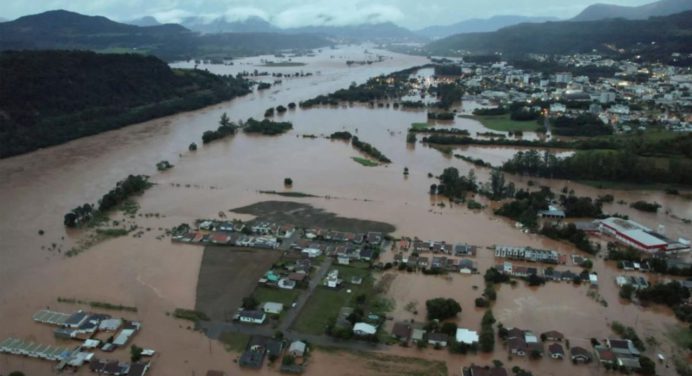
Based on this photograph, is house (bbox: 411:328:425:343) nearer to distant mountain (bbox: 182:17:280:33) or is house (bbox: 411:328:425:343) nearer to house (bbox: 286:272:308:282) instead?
house (bbox: 286:272:308:282)

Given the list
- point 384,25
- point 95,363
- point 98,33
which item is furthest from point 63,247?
point 384,25

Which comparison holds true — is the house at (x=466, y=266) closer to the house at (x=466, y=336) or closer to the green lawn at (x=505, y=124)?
the house at (x=466, y=336)

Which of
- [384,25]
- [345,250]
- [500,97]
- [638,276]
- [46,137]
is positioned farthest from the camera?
[384,25]

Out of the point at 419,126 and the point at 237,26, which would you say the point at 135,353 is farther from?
the point at 237,26

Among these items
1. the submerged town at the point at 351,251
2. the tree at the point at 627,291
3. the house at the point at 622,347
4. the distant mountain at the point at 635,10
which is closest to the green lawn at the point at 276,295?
the submerged town at the point at 351,251

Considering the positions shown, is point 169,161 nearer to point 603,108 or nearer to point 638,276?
point 638,276

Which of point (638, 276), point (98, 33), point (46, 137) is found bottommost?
point (638, 276)

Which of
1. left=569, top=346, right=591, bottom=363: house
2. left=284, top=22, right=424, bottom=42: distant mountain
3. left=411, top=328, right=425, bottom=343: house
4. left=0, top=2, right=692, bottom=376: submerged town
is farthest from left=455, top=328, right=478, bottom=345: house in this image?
left=284, top=22, right=424, bottom=42: distant mountain

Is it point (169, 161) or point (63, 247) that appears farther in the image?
point (169, 161)
